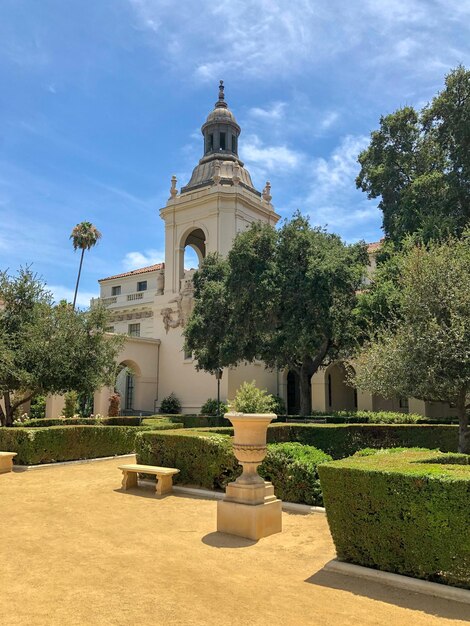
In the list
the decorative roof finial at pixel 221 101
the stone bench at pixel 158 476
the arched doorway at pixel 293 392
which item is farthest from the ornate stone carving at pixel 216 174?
the stone bench at pixel 158 476

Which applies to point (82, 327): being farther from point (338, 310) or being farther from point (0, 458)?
point (338, 310)

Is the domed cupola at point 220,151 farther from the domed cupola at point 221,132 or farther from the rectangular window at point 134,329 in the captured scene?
the rectangular window at point 134,329

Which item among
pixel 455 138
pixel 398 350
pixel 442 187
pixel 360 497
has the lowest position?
pixel 360 497

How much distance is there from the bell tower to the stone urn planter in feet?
87.8

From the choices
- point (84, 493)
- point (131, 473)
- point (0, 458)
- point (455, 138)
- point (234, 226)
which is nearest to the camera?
point (84, 493)

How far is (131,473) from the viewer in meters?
11.3

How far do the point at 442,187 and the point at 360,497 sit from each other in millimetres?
21360

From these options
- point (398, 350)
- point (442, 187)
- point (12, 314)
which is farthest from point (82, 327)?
point (442, 187)

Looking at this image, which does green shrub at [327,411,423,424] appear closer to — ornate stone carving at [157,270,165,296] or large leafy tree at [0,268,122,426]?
large leafy tree at [0,268,122,426]

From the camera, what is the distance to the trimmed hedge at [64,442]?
14.1 meters

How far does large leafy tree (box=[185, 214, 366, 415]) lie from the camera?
24.0 metres

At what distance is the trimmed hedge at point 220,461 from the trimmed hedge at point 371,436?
16.4 ft

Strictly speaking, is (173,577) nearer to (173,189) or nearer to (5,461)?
(5,461)

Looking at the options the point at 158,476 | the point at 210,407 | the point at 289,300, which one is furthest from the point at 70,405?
the point at 158,476
